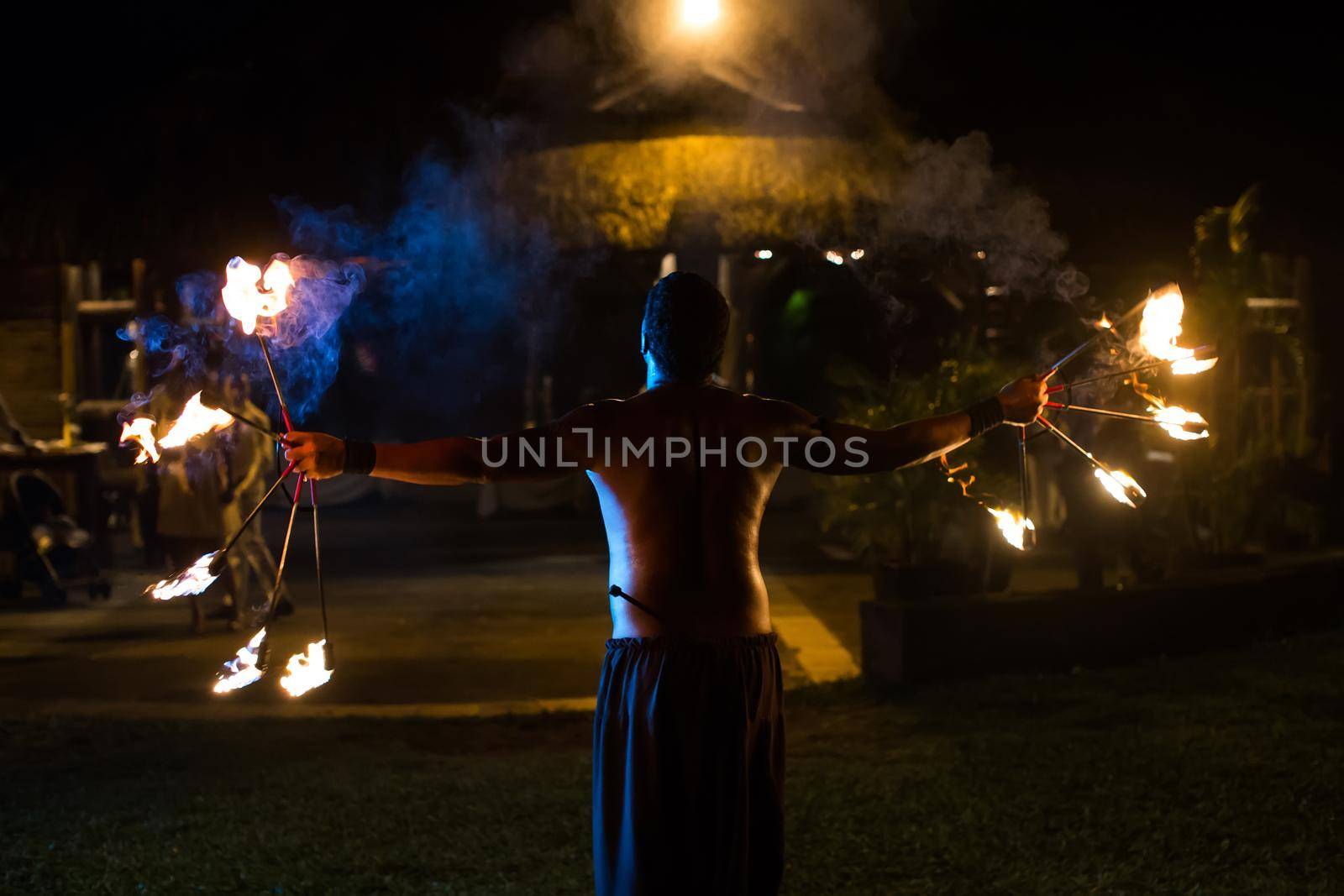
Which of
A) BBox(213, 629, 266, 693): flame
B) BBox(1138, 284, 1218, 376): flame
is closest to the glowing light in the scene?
BBox(1138, 284, 1218, 376): flame

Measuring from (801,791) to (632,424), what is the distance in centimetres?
299

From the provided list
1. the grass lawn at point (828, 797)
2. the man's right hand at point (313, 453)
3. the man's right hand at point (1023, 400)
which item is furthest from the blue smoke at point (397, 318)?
the man's right hand at point (1023, 400)

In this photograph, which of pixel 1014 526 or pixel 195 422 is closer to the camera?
pixel 195 422

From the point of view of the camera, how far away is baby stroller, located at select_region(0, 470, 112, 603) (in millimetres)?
10828

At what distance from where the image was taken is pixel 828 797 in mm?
5449

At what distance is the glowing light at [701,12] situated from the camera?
998 cm

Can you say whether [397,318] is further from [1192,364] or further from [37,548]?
[1192,364]

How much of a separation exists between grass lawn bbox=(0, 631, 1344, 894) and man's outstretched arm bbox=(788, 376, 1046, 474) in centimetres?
185

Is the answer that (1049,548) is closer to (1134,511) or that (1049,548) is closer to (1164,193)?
(1134,511)

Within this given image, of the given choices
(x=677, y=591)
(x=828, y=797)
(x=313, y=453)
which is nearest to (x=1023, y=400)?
(x=677, y=591)

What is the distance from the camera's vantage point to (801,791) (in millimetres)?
5555

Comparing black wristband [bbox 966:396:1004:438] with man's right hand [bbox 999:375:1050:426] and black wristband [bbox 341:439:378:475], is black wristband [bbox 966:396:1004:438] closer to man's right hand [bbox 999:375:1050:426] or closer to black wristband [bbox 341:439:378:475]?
man's right hand [bbox 999:375:1050:426]

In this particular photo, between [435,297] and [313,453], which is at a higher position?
[435,297]

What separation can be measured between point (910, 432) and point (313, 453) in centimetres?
159
